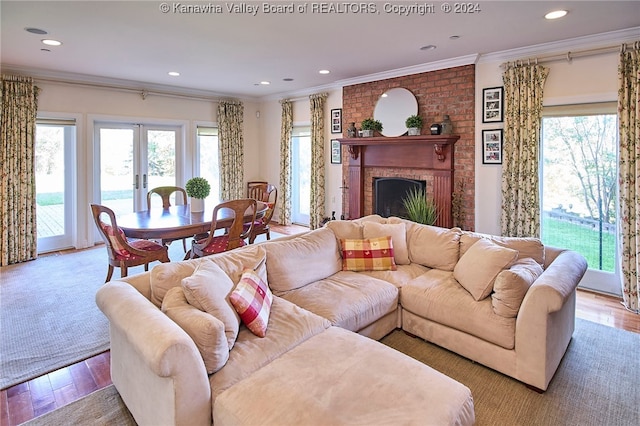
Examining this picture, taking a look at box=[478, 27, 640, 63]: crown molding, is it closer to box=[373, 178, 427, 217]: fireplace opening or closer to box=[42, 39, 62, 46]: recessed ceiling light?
box=[373, 178, 427, 217]: fireplace opening

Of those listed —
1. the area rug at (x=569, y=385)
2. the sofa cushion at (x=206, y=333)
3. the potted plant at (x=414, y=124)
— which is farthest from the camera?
the potted plant at (x=414, y=124)

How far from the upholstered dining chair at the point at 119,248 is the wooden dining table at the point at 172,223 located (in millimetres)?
101

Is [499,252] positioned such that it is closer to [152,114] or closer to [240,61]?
[240,61]

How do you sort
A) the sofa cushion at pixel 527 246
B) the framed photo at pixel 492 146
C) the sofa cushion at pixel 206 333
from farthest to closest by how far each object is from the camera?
the framed photo at pixel 492 146 → the sofa cushion at pixel 527 246 → the sofa cushion at pixel 206 333

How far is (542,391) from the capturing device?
7.51 ft

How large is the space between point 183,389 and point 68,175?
17.5ft

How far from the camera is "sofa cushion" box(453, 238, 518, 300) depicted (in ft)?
8.69

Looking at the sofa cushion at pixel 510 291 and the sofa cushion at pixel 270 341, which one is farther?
the sofa cushion at pixel 510 291

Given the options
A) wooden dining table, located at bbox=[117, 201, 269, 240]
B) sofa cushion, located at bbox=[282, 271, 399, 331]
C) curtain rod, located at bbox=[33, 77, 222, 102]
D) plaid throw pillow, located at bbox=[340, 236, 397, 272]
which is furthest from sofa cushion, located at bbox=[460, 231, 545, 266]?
curtain rod, located at bbox=[33, 77, 222, 102]

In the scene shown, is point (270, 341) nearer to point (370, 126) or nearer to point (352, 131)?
point (370, 126)

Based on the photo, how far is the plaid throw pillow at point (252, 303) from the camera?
212cm

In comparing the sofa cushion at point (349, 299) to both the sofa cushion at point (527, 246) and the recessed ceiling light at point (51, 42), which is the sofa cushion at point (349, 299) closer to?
the sofa cushion at point (527, 246)

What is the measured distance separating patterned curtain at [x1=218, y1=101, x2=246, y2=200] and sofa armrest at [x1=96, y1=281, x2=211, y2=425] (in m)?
5.49

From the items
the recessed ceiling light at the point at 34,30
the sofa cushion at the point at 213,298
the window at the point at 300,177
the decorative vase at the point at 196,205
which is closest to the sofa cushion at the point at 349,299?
the sofa cushion at the point at 213,298
